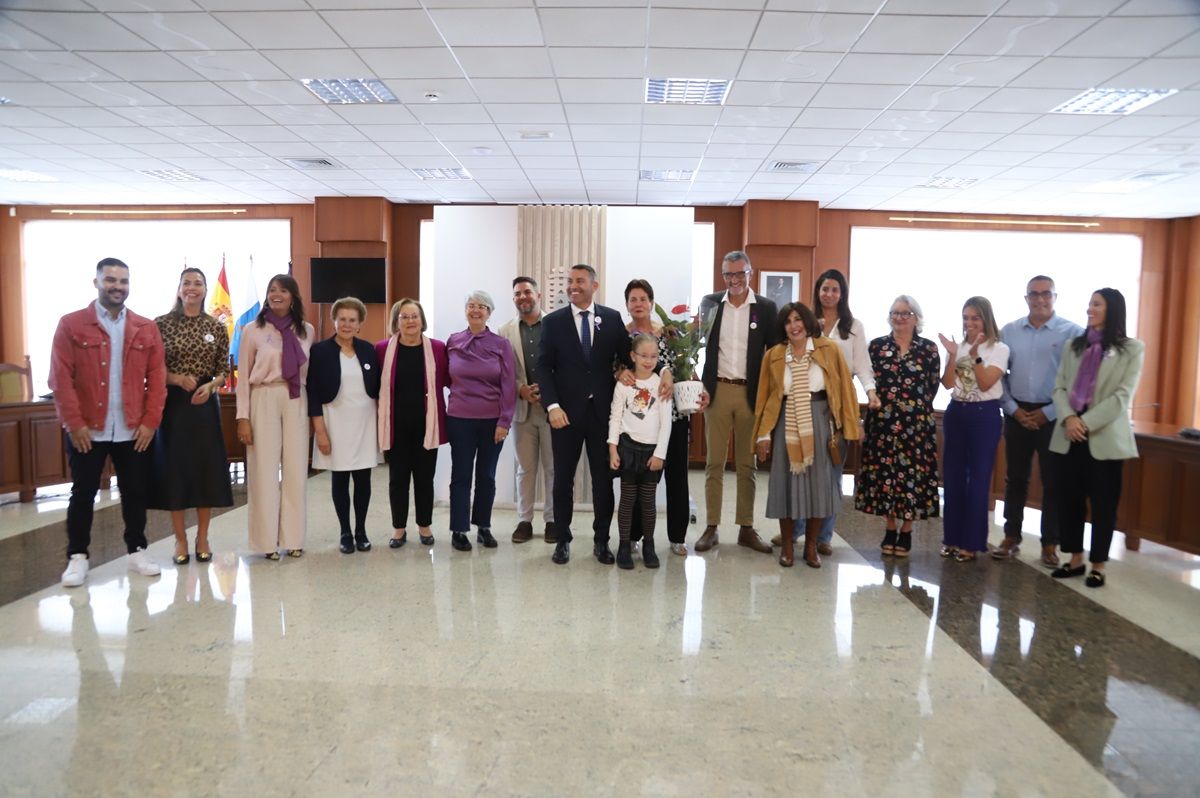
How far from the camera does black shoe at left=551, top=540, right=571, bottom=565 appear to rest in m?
4.12

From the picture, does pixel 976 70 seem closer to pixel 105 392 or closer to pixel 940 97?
pixel 940 97

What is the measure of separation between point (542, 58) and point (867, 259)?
656cm

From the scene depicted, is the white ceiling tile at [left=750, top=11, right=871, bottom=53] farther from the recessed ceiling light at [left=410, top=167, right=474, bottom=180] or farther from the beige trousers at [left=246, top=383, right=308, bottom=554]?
the recessed ceiling light at [left=410, top=167, right=474, bottom=180]

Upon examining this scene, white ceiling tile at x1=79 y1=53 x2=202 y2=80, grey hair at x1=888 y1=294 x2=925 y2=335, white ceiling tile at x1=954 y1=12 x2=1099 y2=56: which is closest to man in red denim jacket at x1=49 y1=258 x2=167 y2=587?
white ceiling tile at x1=79 y1=53 x2=202 y2=80

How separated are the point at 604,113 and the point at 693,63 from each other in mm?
1264

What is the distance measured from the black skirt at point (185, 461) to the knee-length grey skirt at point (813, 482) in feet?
9.83

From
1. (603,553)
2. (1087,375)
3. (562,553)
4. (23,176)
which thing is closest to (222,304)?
(23,176)

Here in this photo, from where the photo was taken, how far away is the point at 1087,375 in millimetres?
3838

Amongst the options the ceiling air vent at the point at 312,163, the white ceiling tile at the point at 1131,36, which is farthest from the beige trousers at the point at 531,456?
the ceiling air vent at the point at 312,163

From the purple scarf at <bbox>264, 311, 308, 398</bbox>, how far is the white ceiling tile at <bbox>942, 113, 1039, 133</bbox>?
5.47 meters

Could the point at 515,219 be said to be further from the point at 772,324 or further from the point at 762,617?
the point at 762,617

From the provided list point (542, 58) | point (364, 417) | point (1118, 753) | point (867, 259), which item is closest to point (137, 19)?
point (542, 58)

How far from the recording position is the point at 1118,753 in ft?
7.34

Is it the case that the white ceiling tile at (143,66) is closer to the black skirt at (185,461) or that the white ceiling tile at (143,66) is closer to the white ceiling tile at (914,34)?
the black skirt at (185,461)
